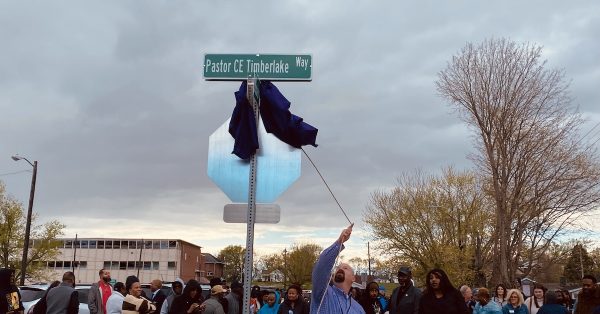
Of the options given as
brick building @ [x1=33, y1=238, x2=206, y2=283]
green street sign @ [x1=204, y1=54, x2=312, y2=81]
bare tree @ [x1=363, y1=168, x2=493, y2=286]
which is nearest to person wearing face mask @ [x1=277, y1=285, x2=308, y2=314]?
green street sign @ [x1=204, y1=54, x2=312, y2=81]

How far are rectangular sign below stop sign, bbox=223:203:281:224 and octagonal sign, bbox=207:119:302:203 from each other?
55 millimetres

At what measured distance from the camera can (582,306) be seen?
882cm

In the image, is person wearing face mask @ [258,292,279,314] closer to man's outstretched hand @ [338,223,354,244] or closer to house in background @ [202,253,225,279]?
man's outstretched hand @ [338,223,354,244]

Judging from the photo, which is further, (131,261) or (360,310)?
(131,261)

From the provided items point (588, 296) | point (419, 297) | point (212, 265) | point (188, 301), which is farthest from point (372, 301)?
point (212, 265)

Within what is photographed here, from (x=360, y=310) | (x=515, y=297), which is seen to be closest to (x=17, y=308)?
(x=360, y=310)

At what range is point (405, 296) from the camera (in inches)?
344

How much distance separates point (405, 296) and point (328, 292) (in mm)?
5012

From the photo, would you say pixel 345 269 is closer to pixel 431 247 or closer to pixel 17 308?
pixel 17 308

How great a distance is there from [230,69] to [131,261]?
93.8 m

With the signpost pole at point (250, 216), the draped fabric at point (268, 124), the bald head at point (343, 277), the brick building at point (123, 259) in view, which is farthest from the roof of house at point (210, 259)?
the bald head at point (343, 277)

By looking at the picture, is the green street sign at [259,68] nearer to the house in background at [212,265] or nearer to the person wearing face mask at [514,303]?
the person wearing face mask at [514,303]

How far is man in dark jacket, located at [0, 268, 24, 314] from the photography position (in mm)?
7816

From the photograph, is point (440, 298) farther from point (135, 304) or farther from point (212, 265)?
point (212, 265)
